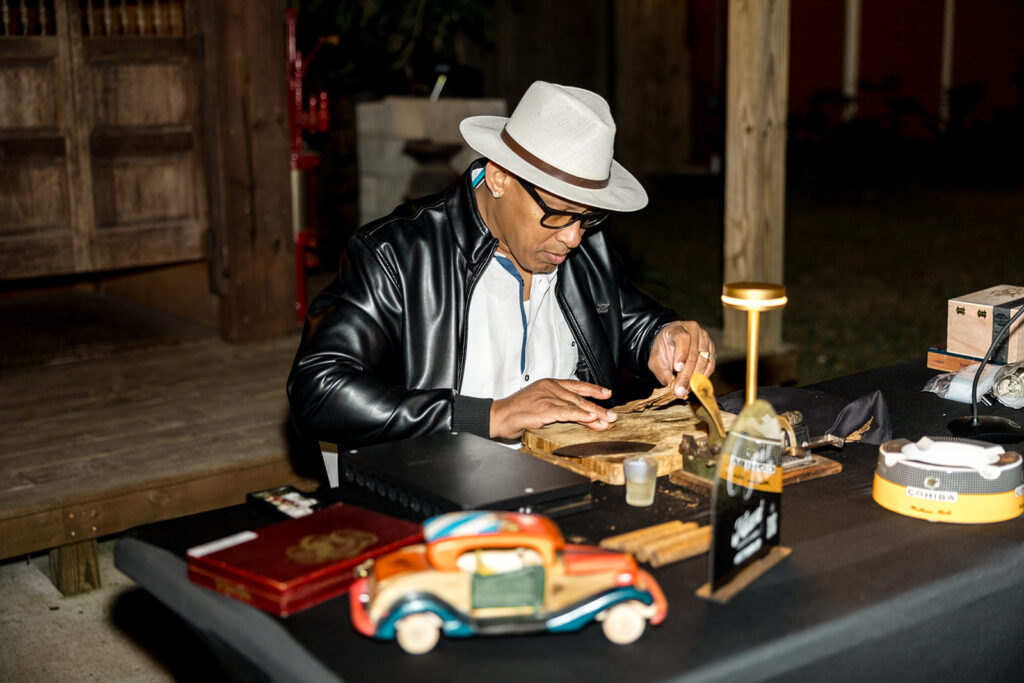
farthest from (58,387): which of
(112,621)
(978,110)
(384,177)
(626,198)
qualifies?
(978,110)

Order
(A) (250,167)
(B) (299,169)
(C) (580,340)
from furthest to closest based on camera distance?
(B) (299,169) < (A) (250,167) < (C) (580,340)

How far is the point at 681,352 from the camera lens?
251 centimetres

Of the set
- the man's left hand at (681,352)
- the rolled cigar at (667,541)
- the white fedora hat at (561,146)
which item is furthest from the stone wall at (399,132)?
the rolled cigar at (667,541)

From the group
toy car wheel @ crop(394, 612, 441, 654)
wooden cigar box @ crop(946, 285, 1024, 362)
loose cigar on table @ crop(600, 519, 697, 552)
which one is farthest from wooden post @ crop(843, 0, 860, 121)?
toy car wheel @ crop(394, 612, 441, 654)

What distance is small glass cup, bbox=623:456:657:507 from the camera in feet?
5.87

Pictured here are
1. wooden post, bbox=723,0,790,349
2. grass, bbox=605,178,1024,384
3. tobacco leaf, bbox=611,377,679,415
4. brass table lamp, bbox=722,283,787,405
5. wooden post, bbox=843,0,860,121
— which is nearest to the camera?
brass table lamp, bbox=722,283,787,405

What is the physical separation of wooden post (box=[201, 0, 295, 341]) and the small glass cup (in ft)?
11.1

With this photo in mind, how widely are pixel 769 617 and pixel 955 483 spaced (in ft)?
1.59

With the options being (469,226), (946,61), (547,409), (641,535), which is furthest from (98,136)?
(946,61)

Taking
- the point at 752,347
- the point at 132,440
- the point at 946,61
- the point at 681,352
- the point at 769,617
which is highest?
the point at 946,61

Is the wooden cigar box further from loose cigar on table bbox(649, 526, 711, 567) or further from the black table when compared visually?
loose cigar on table bbox(649, 526, 711, 567)

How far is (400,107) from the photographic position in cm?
607

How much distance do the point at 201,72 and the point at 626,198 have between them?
2966 millimetres

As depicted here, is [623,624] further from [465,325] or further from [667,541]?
[465,325]
